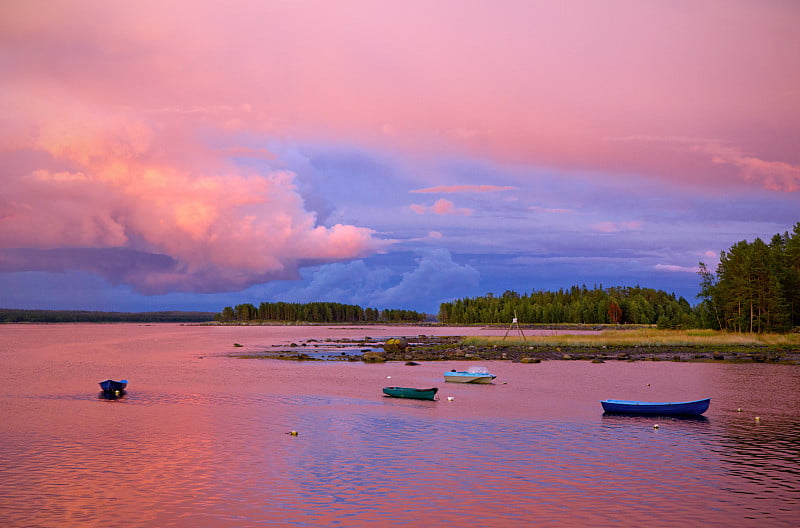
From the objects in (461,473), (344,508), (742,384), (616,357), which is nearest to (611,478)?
(461,473)

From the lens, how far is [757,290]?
385 ft

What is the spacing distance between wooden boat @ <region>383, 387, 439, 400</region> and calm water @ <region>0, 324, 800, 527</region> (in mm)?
964

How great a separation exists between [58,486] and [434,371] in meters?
59.2

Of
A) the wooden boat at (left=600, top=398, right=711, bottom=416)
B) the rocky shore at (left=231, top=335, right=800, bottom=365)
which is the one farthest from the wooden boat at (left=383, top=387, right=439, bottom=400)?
the rocky shore at (left=231, top=335, right=800, bottom=365)

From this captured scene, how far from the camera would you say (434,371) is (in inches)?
3317

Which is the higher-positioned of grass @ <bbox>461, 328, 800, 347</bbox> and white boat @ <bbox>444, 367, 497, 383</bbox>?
grass @ <bbox>461, 328, 800, 347</bbox>

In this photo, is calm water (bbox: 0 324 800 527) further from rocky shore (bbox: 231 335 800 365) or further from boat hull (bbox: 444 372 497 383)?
rocky shore (bbox: 231 335 800 365)

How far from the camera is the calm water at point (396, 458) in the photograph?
24.5 m

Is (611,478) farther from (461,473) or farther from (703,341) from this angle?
(703,341)

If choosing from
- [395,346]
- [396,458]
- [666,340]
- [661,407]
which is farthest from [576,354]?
[396,458]

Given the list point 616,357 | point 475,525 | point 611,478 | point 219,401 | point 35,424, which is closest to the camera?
point 475,525

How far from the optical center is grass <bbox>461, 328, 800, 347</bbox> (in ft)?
363

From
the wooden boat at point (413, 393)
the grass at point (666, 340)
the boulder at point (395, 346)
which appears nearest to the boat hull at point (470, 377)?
the wooden boat at point (413, 393)

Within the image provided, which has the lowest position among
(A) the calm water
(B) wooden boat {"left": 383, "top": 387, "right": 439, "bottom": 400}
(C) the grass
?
(A) the calm water
